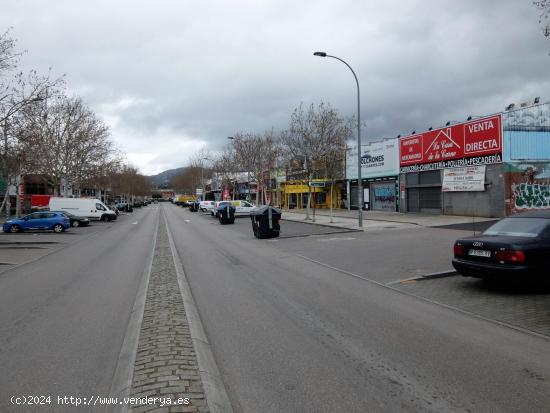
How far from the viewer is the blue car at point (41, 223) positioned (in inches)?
1244

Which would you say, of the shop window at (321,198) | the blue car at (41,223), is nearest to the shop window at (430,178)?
the shop window at (321,198)

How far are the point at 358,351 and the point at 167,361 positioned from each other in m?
2.19

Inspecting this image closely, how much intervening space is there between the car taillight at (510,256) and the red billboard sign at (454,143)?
22133 mm

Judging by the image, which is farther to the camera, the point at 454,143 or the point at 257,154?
the point at 257,154

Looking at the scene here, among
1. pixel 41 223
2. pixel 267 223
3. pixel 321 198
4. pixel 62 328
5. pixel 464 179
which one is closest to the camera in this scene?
pixel 62 328

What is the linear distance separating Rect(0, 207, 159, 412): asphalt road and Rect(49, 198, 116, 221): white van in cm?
3006

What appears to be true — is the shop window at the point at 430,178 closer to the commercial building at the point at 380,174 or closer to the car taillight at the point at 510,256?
the commercial building at the point at 380,174

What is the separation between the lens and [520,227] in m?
9.34

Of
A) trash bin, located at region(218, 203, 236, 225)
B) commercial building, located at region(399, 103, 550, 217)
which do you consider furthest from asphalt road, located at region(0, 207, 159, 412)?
commercial building, located at region(399, 103, 550, 217)

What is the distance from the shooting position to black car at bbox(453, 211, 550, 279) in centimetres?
844

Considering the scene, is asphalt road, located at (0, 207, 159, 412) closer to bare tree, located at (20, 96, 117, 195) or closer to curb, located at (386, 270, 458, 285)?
curb, located at (386, 270, 458, 285)

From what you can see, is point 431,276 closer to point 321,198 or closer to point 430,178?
point 430,178

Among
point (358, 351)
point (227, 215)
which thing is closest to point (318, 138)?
point (227, 215)

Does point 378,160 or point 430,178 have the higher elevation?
point 378,160
